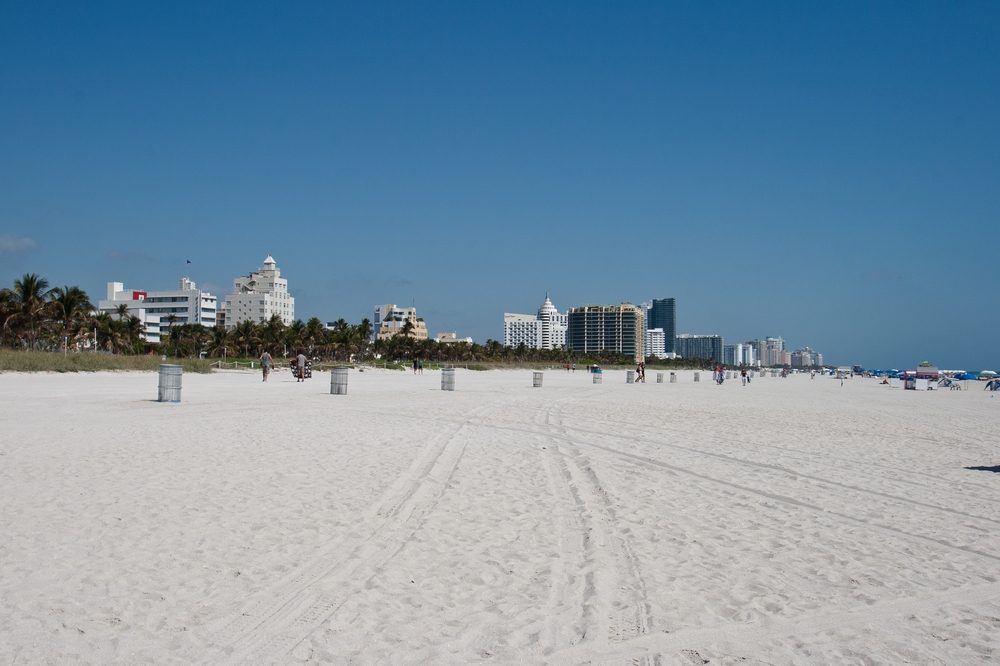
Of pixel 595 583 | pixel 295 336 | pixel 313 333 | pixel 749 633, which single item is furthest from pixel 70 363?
pixel 313 333

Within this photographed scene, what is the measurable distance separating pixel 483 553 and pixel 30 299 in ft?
185

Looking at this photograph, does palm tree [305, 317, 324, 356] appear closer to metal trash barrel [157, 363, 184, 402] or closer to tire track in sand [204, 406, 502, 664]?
metal trash barrel [157, 363, 184, 402]

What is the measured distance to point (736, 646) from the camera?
3.61m

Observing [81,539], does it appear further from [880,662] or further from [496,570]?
[880,662]

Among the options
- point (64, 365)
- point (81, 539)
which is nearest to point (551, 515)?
point (81, 539)

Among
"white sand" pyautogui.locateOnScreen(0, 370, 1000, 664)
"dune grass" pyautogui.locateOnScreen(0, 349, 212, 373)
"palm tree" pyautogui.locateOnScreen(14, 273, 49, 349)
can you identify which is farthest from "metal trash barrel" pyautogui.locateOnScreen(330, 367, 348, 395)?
"palm tree" pyautogui.locateOnScreen(14, 273, 49, 349)

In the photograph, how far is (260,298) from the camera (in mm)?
142625

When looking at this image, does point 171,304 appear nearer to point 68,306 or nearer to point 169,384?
point 68,306

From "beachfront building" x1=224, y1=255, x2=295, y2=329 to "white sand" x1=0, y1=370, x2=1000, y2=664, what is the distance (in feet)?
452

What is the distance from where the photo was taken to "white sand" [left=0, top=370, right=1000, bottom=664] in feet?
11.8

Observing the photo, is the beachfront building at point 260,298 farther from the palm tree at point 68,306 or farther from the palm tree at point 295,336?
the palm tree at point 68,306

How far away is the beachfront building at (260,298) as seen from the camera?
142625 mm

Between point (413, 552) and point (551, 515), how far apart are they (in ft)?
5.50

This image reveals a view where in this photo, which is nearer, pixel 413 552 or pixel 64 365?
pixel 413 552
